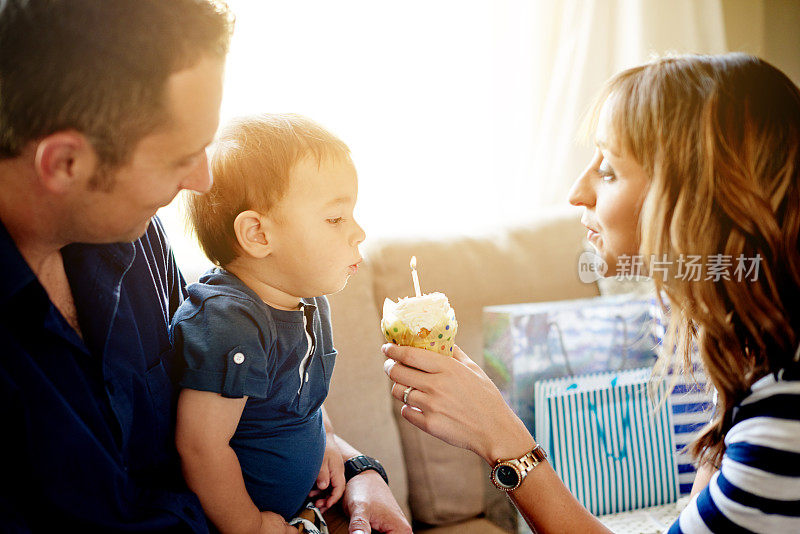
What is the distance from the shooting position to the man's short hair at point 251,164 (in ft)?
3.97

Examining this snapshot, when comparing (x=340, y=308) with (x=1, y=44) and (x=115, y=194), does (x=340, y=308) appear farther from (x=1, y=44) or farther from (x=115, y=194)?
(x=1, y=44)

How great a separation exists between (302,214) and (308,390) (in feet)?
1.11

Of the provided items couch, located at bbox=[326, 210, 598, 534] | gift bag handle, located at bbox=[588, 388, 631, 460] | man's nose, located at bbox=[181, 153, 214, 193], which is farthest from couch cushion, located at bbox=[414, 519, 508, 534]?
man's nose, located at bbox=[181, 153, 214, 193]

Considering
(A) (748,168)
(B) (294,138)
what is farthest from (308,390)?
(A) (748,168)

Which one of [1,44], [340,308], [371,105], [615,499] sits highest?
[1,44]

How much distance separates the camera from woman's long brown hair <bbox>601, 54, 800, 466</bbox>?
3.73 ft

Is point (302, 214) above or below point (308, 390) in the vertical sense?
above

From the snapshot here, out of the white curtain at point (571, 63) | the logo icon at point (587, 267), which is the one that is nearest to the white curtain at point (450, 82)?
the white curtain at point (571, 63)

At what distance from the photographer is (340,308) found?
185 centimetres

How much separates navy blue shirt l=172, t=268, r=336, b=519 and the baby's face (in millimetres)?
78

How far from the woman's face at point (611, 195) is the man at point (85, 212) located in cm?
73

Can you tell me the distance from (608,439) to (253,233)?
1.17 m

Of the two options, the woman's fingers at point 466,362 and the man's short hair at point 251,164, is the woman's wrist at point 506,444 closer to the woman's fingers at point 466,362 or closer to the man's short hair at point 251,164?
the woman's fingers at point 466,362

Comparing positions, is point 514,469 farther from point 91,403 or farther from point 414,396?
point 91,403
